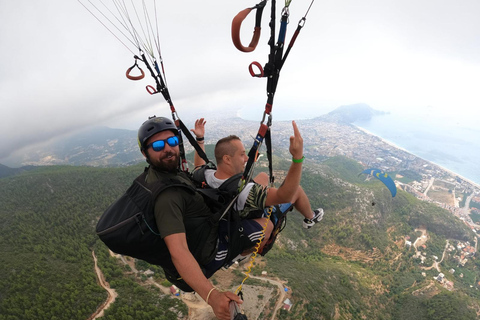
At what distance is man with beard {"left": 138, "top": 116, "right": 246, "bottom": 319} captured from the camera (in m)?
2.09

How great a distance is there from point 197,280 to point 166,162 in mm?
1518

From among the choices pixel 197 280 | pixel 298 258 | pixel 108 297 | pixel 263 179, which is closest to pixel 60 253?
pixel 108 297

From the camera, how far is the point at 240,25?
80.1 inches

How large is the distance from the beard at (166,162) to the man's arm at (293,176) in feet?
4.58

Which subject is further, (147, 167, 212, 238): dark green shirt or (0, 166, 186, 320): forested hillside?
(0, 166, 186, 320): forested hillside

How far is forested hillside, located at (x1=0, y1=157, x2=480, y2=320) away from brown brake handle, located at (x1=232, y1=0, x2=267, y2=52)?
23.4 m

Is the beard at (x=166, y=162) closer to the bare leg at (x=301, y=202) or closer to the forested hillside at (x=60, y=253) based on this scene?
the bare leg at (x=301, y=202)

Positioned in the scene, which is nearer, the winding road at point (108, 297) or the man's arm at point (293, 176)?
the man's arm at point (293, 176)

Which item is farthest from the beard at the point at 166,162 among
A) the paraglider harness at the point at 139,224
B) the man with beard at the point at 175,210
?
the paraglider harness at the point at 139,224

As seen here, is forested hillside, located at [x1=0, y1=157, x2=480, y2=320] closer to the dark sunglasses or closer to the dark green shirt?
the dark green shirt

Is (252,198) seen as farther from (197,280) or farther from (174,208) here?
(197,280)

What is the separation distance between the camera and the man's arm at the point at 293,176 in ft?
7.70

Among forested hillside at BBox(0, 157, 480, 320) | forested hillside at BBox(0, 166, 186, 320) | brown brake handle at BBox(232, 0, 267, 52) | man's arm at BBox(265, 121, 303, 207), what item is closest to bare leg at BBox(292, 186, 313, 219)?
man's arm at BBox(265, 121, 303, 207)

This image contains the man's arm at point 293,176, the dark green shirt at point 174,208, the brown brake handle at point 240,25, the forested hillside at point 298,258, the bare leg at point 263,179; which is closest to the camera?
the brown brake handle at point 240,25
